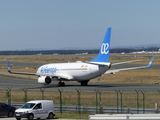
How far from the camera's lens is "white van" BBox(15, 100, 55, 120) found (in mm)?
34656

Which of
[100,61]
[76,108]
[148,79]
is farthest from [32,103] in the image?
[148,79]

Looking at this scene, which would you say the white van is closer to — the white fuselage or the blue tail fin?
the white fuselage

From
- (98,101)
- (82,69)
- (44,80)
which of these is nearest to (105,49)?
(82,69)

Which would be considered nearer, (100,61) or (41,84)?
(100,61)

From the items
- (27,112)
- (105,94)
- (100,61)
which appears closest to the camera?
(27,112)

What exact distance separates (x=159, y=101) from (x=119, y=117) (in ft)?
63.1

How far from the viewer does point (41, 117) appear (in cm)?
3566

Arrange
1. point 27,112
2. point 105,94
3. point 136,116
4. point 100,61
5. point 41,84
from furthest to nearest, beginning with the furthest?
point 41,84, point 100,61, point 105,94, point 27,112, point 136,116

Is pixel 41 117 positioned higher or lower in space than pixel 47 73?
lower

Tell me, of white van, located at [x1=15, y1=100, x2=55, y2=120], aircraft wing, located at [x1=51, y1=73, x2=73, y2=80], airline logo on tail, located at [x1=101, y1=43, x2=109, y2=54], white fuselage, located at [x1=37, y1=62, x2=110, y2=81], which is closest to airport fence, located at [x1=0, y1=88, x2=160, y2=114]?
white van, located at [x1=15, y1=100, x2=55, y2=120]

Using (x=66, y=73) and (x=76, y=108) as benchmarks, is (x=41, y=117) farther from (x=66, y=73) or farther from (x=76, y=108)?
(x=66, y=73)

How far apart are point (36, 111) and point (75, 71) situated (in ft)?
101

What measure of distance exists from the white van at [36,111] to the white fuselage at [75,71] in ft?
84.2

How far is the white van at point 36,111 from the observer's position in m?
34.7
